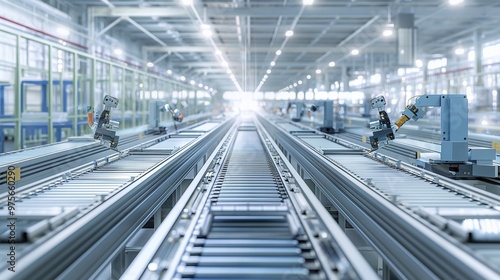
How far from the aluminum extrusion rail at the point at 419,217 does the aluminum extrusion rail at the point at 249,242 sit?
0.49 m

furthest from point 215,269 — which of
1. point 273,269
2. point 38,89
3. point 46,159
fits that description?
point 38,89

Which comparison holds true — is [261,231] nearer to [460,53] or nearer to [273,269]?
[273,269]

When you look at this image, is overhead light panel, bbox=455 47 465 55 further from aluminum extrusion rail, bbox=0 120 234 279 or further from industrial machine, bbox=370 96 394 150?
aluminum extrusion rail, bbox=0 120 234 279

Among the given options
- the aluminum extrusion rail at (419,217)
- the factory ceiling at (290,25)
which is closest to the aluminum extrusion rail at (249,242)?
the aluminum extrusion rail at (419,217)

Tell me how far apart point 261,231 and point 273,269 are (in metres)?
0.60

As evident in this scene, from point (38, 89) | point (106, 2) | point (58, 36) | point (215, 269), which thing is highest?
point (106, 2)

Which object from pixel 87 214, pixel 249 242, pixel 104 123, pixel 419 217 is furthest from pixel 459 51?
pixel 87 214

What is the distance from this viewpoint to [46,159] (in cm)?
558

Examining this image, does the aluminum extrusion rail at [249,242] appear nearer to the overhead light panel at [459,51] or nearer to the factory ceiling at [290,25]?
the factory ceiling at [290,25]

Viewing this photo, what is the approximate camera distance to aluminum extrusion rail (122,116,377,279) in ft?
7.88

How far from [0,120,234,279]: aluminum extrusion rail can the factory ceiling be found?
6790mm

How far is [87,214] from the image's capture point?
3270 mm

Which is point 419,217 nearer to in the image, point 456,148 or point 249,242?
point 249,242

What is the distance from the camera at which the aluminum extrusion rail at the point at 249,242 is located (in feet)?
7.88
